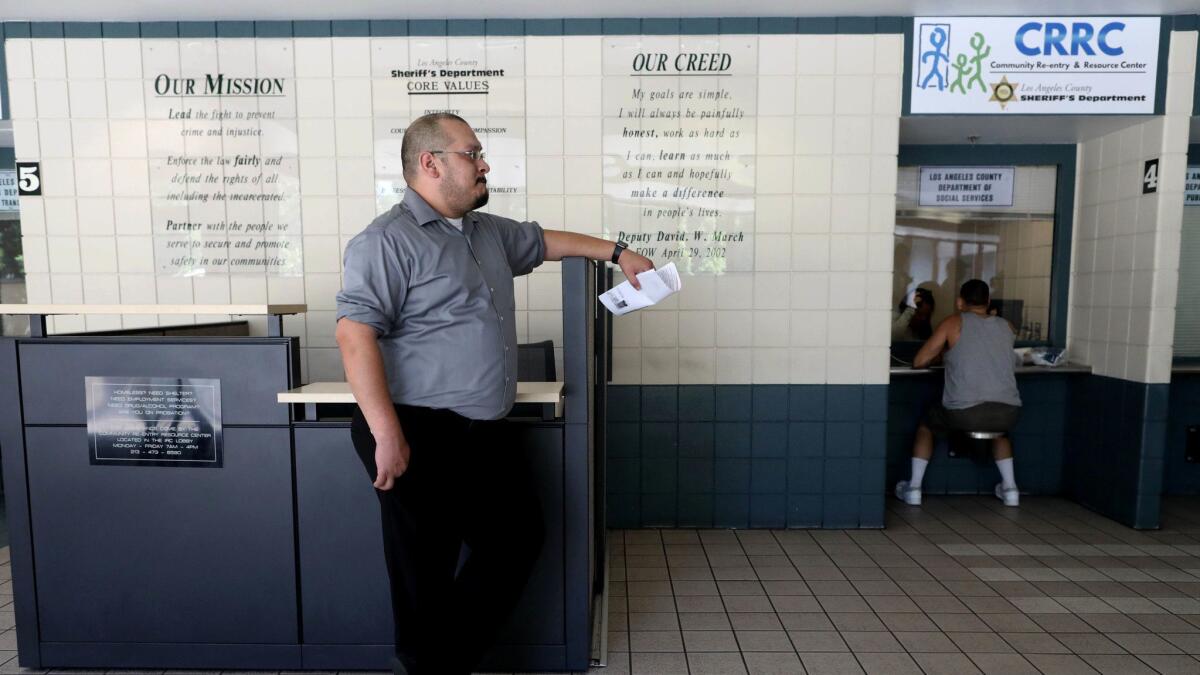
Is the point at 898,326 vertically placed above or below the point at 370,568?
above

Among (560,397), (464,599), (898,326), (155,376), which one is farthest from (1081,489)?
(155,376)

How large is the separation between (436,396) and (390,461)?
0.24 metres

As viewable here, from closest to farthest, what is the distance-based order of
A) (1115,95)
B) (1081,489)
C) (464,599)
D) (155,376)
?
(464,599), (155,376), (1115,95), (1081,489)

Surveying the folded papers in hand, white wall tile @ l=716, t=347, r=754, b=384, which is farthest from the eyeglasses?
white wall tile @ l=716, t=347, r=754, b=384

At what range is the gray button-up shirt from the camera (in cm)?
190

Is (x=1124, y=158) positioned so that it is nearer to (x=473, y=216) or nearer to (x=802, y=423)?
(x=802, y=423)

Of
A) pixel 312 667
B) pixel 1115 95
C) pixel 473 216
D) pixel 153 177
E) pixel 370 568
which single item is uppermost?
→ pixel 1115 95

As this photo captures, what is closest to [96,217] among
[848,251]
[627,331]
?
[627,331]

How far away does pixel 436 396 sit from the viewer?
2.00 metres

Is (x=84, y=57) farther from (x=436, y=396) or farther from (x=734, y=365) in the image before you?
(x=734, y=365)

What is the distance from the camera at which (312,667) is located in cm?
241

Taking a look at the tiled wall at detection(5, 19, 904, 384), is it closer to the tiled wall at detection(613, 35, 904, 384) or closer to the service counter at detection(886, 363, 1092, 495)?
the tiled wall at detection(613, 35, 904, 384)

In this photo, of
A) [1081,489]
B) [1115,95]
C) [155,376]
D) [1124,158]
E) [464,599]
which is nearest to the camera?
[464,599]

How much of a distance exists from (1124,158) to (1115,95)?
444mm
